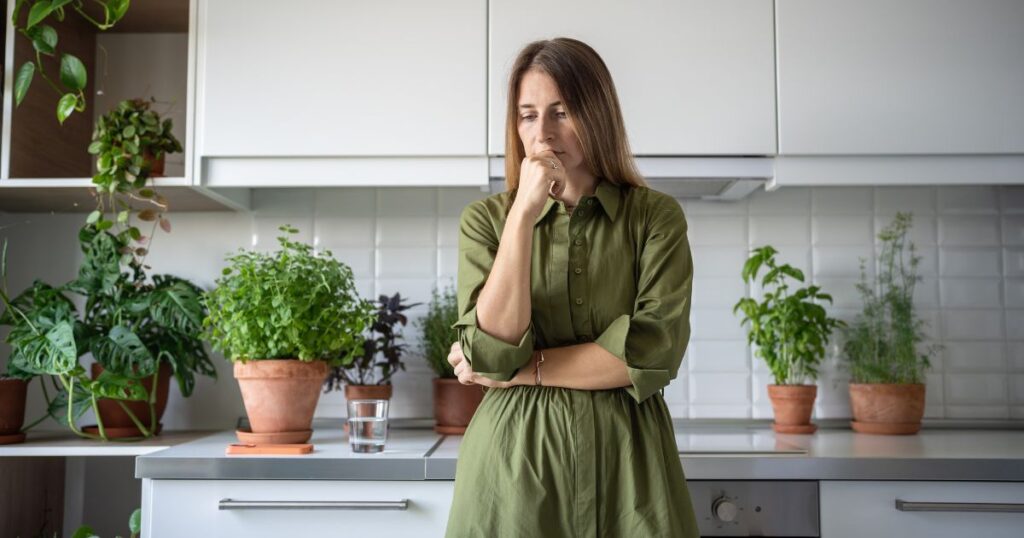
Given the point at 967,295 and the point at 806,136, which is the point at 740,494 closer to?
the point at 806,136

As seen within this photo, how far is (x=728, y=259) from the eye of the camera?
231 centimetres

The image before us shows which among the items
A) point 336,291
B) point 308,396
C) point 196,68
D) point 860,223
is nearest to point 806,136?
point 860,223

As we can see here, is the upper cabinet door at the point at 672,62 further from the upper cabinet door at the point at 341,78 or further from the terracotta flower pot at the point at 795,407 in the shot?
the terracotta flower pot at the point at 795,407

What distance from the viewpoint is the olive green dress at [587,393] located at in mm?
1272

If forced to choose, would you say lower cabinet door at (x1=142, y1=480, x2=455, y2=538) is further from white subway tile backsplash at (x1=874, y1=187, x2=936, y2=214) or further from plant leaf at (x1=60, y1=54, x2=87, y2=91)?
white subway tile backsplash at (x1=874, y1=187, x2=936, y2=214)

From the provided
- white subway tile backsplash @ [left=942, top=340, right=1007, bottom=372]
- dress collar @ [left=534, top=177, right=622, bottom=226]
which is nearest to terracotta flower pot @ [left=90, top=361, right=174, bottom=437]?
dress collar @ [left=534, top=177, right=622, bottom=226]

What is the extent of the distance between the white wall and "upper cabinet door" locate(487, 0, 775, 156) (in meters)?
0.40

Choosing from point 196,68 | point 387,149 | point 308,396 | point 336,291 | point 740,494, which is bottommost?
point 740,494

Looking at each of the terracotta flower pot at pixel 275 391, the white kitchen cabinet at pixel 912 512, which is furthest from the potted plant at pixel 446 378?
the white kitchen cabinet at pixel 912 512

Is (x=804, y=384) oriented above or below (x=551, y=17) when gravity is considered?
below

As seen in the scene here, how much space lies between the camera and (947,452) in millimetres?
1738

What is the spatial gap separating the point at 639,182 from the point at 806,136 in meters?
0.70

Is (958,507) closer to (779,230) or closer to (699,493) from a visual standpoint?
(699,493)

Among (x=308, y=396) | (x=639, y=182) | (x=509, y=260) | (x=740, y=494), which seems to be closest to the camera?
(x=509, y=260)
